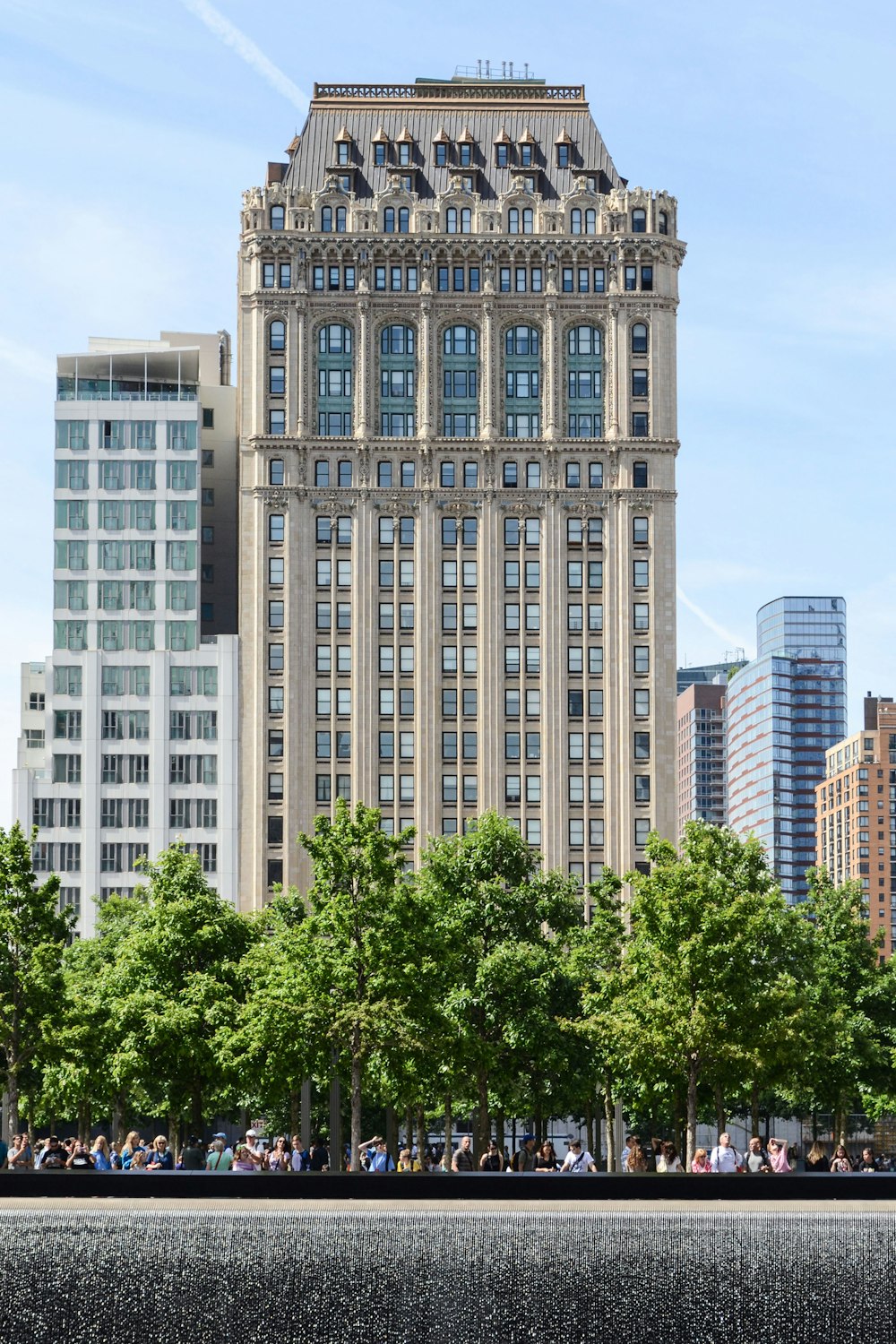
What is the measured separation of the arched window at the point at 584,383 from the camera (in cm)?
14388

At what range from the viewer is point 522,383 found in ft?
474

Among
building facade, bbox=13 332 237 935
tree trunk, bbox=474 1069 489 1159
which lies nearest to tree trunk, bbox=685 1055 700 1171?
tree trunk, bbox=474 1069 489 1159

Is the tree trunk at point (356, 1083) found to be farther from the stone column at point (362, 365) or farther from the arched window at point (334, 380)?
the arched window at point (334, 380)

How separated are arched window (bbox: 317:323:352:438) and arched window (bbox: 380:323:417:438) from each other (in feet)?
8.19

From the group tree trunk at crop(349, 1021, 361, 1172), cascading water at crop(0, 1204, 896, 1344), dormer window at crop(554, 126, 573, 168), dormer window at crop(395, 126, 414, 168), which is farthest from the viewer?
dormer window at crop(554, 126, 573, 168)

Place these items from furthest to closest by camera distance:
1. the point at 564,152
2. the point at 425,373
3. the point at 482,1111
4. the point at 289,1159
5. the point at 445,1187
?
the point at 564,152 < the point at 425,373 < the point at 482,1111 < the point at 289,1159 < the point at 445,1187

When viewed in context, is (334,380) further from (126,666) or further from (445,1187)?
(445,1187)

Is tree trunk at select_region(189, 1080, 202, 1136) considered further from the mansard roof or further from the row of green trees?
the mansard roof

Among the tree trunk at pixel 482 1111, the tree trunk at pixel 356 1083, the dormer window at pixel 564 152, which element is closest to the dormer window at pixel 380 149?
Result: the dormer window at pixel 564 152

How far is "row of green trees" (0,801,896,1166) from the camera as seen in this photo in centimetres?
6544

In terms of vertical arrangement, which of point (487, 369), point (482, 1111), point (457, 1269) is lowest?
point (482, 1111)

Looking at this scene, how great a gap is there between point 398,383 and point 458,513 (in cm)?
1100

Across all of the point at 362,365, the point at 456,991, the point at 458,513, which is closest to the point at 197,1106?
the point at 456,991

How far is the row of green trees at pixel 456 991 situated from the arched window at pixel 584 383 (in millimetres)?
64856
